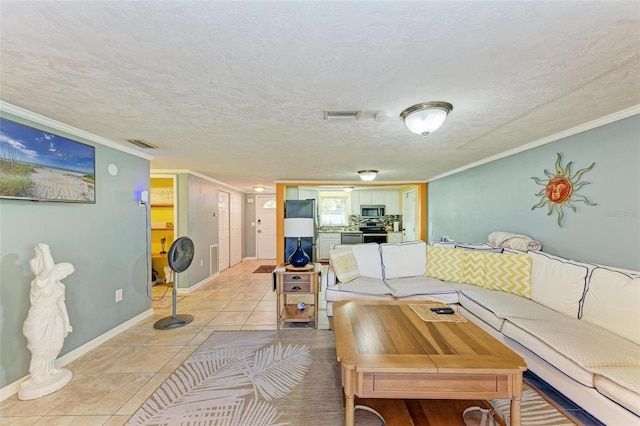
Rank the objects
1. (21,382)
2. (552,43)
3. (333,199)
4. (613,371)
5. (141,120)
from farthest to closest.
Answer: (333,199) < (141,120) < (21,382) < (613,371) < (552,43)

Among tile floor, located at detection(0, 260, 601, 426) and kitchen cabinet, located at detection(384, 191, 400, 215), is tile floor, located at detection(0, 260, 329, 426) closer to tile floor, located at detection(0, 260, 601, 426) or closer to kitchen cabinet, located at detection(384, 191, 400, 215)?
tile floor, located at detection(0, 260, 601, 426)

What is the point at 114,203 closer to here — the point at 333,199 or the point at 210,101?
the point at 210,101

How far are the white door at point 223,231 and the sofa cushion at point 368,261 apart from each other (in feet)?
12.4

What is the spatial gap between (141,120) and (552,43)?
2.84 metres

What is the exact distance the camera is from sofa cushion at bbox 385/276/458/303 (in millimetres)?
2850

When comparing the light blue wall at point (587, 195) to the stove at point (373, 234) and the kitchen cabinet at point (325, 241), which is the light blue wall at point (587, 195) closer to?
the stove at point (373, 234)

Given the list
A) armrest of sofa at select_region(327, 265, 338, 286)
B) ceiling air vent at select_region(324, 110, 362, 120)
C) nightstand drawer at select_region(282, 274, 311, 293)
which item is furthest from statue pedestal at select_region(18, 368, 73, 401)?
ceiling air vent at select_region(324, 110, 362, 120)

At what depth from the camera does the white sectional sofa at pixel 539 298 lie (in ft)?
4.85

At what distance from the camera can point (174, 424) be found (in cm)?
165

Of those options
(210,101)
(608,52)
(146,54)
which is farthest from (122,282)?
(608,52)

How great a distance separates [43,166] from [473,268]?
14.5ft

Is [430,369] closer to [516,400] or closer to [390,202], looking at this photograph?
[516,400]

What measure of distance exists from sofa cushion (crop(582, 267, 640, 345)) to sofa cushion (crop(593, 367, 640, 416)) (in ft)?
1.56

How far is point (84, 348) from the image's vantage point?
250 cm
